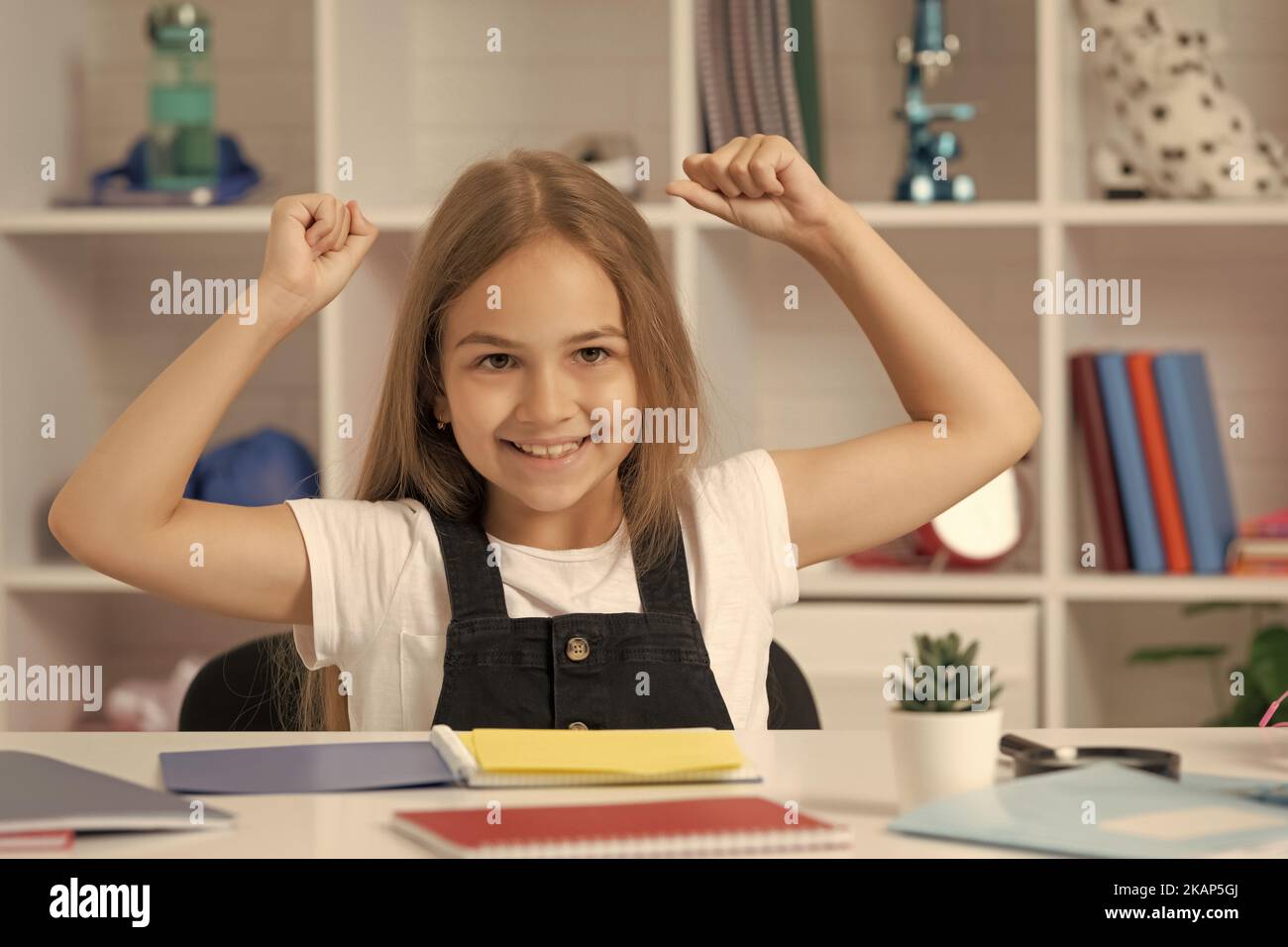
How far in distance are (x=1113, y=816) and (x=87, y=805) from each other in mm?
459

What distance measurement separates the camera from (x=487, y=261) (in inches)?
50.6

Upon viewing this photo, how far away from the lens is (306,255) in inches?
46.5

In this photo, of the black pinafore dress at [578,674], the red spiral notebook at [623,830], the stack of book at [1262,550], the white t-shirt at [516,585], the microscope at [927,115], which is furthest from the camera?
the microscope at [927,115]

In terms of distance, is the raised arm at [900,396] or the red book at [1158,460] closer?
the raised arm at [900,396]

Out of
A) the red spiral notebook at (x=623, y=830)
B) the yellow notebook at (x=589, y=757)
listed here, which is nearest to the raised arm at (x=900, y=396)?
the yellow notebook at (x=589, y=757)

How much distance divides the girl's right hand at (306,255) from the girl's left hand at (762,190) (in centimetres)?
26

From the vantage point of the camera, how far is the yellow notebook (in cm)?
77

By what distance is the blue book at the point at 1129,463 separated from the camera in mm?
2084

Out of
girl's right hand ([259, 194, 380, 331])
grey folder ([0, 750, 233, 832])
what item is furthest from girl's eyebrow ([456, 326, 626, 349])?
grey folder ([0, 750, 233, 832])

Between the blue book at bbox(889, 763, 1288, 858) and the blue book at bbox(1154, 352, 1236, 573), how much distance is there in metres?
1.40

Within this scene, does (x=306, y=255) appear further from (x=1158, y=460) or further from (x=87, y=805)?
(x=1158, y=460)

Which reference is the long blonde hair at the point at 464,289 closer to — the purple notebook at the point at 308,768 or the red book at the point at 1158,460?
the purple notebook at the point at 308,768

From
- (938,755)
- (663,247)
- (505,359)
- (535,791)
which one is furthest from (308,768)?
(663,247)

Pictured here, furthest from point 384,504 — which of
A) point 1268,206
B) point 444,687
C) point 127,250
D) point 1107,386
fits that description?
point 127,250
